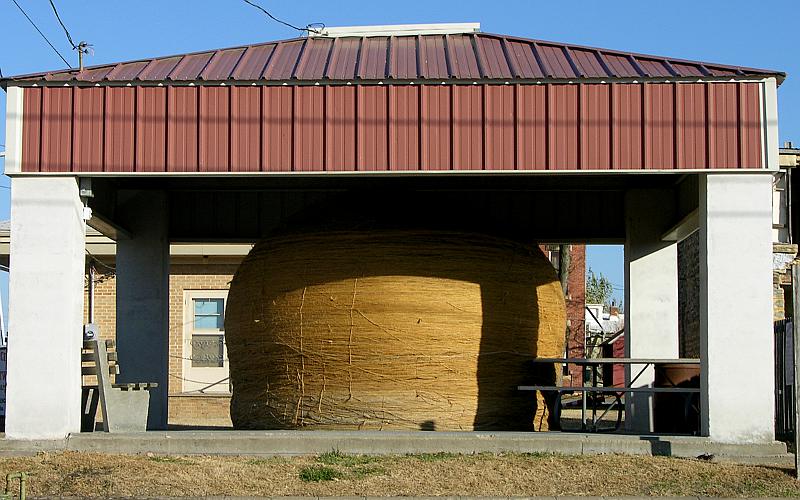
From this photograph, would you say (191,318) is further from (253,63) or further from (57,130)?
(57,130)

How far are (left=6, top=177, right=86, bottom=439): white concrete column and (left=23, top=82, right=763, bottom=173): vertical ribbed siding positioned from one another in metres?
0.46

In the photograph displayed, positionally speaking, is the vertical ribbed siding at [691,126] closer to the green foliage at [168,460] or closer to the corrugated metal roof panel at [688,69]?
the corrugated metal roof panel at [688,69]

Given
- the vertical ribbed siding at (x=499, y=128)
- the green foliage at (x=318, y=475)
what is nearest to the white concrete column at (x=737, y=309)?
the vertical ribbed siding at (x=499, y=128)

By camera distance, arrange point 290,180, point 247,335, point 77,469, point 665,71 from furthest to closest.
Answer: point 290,180, point 247,335, point 665,71, point 77,469

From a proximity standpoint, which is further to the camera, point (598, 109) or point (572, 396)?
point (572, 396)

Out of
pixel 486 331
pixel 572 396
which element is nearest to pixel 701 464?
pixel 486 331

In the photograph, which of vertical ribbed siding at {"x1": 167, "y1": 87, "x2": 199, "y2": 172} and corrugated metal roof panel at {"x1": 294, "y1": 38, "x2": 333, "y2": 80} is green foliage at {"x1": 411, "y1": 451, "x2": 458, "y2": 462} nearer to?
vertical ribbed siding at {"x1": 167, "y1": 87, "x2": 199, "y2": 172}

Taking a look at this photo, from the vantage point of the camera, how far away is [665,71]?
576 inches

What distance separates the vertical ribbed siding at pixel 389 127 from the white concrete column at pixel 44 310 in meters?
0.46

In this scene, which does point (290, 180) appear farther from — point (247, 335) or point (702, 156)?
point (702, 156)

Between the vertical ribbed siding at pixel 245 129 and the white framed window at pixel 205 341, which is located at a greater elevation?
Answer: the vertical ribbed siding at pixel 245 129

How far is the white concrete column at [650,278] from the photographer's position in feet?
59.9

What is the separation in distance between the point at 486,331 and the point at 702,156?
348cm

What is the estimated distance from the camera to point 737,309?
45.0 feet
